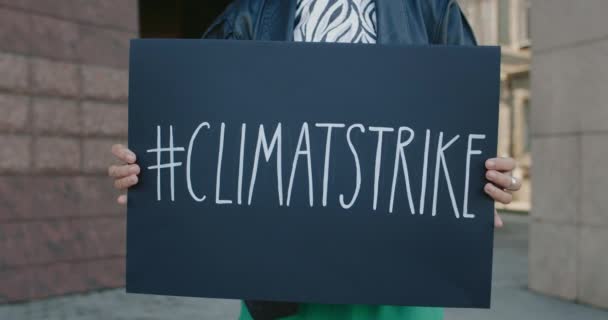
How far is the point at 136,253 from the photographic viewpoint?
4.50ft

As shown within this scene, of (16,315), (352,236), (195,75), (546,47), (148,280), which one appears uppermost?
(546,47)

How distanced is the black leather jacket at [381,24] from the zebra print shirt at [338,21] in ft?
0.13

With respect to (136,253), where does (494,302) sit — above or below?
below

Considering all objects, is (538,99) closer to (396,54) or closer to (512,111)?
(396,54)

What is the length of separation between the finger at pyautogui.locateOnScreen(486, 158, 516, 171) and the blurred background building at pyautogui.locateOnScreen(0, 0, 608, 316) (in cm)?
367

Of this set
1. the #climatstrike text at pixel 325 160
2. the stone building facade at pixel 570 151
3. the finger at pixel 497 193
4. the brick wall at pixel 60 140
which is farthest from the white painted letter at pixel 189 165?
the stone building facade at pixel 570 151

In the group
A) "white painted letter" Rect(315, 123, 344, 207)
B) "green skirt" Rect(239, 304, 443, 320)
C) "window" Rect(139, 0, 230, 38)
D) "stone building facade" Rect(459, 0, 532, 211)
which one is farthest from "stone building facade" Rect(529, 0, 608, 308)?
"stone building facade" Rect(459, 0, 532, 211)

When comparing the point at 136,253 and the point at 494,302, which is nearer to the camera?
the point at 136,253

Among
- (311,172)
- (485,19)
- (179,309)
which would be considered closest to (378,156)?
(311,172)

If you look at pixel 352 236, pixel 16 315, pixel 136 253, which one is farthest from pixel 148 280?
pixel 16 315

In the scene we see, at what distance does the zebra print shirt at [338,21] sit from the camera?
148 centimetres

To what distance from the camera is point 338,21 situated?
1491 millimetres

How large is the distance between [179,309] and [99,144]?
1738 millimetres

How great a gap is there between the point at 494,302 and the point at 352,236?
386cm
